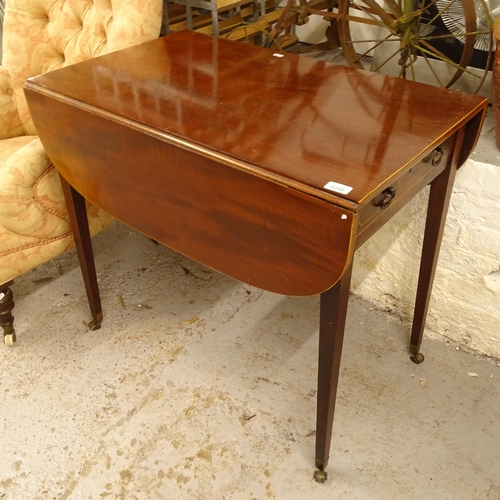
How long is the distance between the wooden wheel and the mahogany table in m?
0.33

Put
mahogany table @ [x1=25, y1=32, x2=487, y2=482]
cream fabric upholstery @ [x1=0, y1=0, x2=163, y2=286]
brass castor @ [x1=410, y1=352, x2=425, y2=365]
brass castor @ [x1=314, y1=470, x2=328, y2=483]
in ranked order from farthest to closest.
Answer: brass castor @ [x1=410, y1=352, x2=425, y2=365] → cream fabric upholstery @ [x1=0, y1=0, x2=163, y2=286] → brass castor @ [x1=314, y1=470, x2=328, y2=483] → mahogany table @ [x1=25, y1=32, x2=487, y2=482]

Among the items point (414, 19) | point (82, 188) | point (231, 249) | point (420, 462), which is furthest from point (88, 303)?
point (414, 19)

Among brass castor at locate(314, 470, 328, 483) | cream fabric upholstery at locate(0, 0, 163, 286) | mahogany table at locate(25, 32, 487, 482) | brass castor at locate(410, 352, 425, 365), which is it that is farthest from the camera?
brass castor at locate(410, 352, 425, 365)

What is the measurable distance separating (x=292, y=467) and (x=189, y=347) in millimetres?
470

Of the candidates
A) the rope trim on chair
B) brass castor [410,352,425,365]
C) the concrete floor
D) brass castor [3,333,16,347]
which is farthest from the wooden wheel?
brass castor [3,333,16,347]

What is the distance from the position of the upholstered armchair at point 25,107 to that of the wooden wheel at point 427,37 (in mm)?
601

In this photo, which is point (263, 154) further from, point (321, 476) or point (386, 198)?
point (321, 476)

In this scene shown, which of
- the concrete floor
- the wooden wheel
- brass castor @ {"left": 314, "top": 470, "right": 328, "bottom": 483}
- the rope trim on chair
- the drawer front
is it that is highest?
the wooden wheel

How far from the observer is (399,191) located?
98 centimetres

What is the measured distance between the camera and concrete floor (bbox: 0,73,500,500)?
1.25 metres

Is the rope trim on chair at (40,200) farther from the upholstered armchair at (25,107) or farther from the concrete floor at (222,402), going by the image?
the concrete floor at (222,402)

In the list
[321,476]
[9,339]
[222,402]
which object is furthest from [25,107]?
[321,476]

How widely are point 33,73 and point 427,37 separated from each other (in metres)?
1.16

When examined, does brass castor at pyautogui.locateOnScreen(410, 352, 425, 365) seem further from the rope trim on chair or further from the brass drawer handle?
the rope trim on chair
